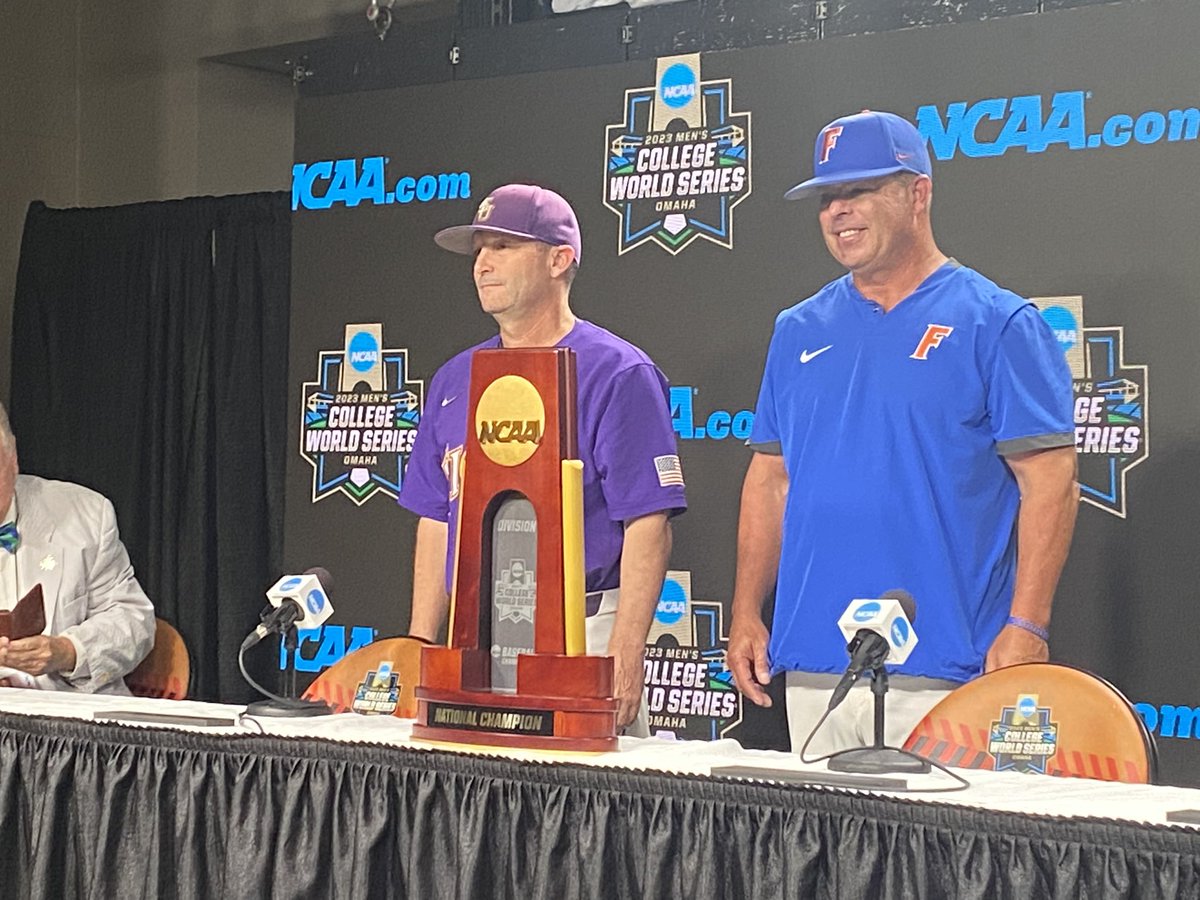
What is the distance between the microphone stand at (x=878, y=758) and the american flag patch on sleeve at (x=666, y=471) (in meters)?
1.10


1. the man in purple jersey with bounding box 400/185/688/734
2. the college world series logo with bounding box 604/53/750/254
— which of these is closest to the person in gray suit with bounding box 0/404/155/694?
the man in purple jersey with bounding box 400/185/688/734

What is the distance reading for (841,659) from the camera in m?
3.38

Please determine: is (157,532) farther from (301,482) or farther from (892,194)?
(892,194)

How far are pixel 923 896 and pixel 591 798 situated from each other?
1.38 feet

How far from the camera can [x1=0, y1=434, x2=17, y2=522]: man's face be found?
3742mm

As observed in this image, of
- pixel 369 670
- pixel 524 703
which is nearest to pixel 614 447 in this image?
pixel 369 670

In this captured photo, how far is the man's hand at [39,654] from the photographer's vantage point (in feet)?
11.2

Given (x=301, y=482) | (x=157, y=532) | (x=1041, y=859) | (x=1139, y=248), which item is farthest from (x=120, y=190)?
(x=1041, y=859)

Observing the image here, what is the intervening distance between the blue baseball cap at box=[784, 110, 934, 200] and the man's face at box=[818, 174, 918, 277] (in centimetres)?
3

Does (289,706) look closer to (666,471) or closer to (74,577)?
(666,471)

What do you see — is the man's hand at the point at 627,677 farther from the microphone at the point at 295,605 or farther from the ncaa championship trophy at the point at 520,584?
the ncaa championship trophy at the point at 520,584

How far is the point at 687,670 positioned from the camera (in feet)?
12.8

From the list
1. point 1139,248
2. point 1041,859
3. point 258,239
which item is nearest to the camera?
point 1041,859

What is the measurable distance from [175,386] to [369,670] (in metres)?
2.92
